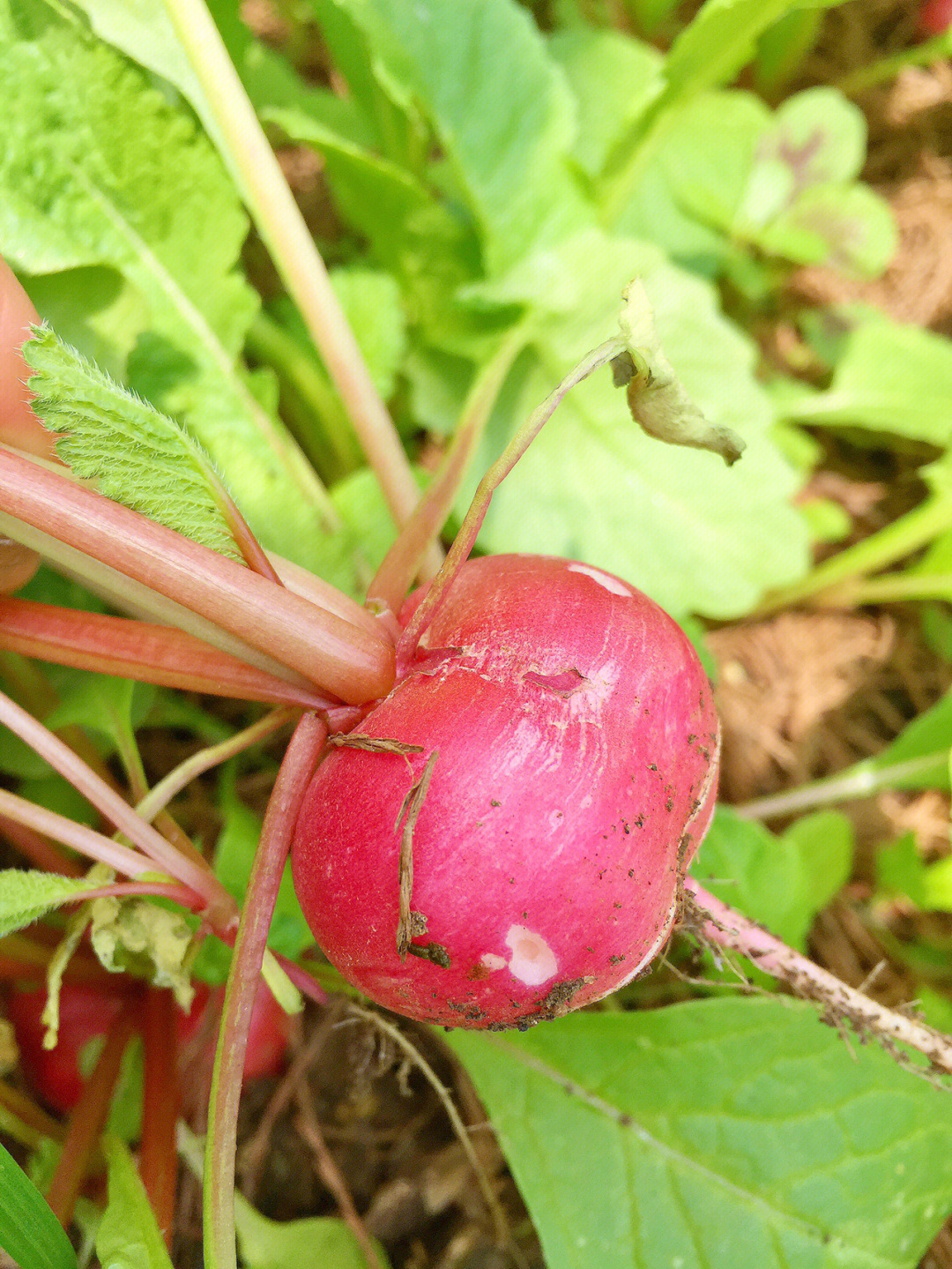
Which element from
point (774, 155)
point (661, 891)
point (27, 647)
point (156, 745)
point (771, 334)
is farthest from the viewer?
point (771, 334)

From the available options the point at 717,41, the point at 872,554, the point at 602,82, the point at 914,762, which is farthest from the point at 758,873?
the point at 602,82

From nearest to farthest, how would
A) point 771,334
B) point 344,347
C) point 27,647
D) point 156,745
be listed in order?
1. point 27,647
2. point 344,347
3. point 156,745
4. point 771,334

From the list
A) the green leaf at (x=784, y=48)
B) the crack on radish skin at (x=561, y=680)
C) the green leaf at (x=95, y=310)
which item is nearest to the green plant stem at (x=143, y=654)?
the crack on radish skin at (x=561, y=680)

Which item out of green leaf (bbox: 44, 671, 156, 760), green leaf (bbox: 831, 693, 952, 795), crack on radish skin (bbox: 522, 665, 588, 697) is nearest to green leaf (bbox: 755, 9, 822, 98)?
green leaf (bbox: 831, 693, 952, 795)

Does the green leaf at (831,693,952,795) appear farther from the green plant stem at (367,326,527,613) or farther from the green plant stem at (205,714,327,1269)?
the green plant stem at (205,714,327,1269)

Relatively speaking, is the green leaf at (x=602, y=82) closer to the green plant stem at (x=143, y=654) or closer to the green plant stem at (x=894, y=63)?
the green plant stem at (x=894, y=63)

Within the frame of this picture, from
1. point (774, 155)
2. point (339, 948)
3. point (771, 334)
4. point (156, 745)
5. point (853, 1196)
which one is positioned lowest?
point (156, 745)

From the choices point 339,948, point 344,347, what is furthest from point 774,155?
point 339,948

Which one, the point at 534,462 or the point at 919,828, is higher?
the point at 534,462

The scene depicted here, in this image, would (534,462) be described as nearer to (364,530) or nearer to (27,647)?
(364,530)

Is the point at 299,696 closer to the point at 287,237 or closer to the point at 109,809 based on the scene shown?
the point at 109,809
